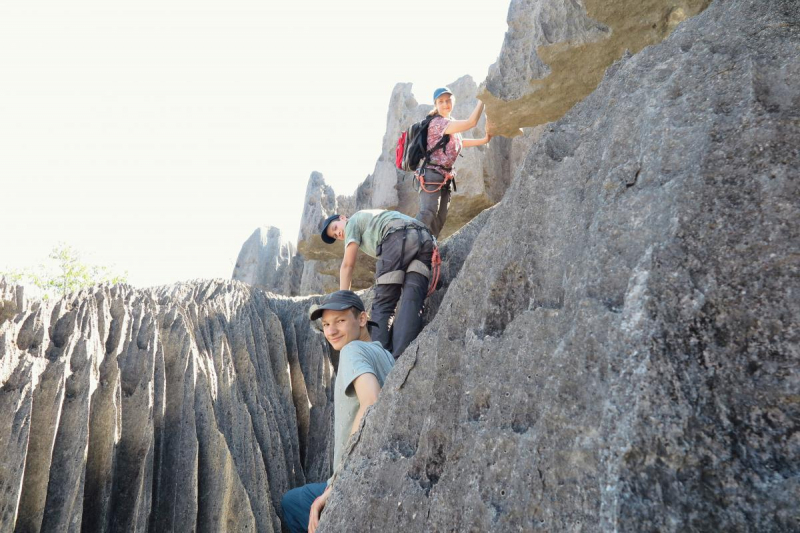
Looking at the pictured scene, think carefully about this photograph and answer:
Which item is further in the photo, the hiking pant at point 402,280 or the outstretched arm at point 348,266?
the outstretched arm at point 348,266

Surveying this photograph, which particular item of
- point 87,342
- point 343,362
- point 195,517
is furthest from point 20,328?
point 343,362

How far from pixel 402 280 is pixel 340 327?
60.1 inches

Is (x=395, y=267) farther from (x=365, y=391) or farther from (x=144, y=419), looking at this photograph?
(x=144, y=419)

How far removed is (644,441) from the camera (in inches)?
62.1

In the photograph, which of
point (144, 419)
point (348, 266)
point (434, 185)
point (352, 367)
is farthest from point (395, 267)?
point (144, 419)

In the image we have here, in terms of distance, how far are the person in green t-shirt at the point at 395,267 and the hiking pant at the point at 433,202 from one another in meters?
1.61

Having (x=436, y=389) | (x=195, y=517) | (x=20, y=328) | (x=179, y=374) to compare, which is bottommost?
(x=195, y=517)

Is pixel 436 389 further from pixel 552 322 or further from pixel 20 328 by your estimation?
pixel 20 328

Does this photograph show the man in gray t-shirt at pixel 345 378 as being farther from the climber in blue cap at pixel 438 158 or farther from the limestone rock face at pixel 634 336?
the climber in blue cap at pixel 438 158

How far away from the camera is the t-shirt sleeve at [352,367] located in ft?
10.8

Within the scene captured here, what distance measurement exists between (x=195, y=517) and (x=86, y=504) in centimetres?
96

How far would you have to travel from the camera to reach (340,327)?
380 centimetres

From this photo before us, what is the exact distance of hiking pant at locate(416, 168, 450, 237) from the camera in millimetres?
7031

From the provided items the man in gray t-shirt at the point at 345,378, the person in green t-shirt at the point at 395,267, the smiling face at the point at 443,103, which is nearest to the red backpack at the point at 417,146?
the smiling face at the point at 443,103
